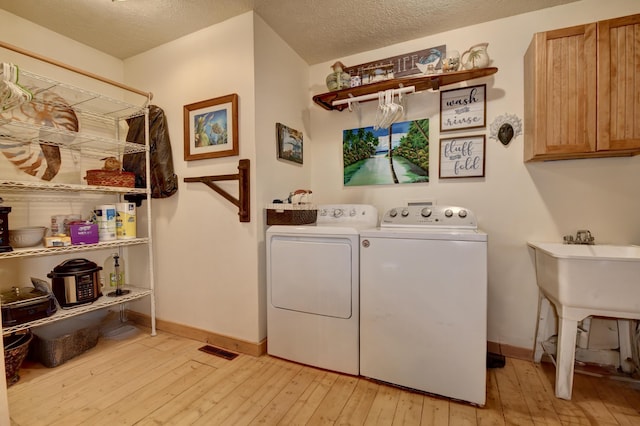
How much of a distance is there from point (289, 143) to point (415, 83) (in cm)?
106

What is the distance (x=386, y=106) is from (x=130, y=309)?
289 cm

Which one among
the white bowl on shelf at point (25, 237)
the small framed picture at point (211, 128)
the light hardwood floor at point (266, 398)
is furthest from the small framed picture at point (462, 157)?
the white bowl on shelf at point (25, 237)

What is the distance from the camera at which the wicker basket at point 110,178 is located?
6.93 ft

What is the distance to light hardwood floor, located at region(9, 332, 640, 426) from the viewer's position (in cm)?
143

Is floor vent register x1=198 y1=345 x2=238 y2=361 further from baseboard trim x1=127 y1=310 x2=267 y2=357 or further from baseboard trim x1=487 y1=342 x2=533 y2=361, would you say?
baseboard trim x1=487 y1=342 x2=533 y2=361

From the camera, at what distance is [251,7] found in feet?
6.39

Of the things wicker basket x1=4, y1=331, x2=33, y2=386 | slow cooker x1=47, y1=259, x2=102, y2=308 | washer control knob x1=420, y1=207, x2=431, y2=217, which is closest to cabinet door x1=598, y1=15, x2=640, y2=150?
washer control knob x1=420, y1=207, x2=431, y2=217

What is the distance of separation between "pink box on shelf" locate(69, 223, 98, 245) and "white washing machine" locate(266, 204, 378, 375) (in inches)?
49.0

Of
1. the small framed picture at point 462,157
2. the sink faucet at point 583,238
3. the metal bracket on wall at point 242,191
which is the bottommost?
the sink faucet at point 583,238

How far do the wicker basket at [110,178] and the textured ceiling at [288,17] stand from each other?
3.64ft

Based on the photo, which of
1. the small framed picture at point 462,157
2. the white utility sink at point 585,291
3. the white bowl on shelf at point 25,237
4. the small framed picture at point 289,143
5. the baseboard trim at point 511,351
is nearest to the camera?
the white utility sink at point 585,291

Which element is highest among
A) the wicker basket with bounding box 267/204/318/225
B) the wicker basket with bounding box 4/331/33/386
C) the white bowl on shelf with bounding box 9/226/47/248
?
the wicker basket with bounding box 267/204/318/225

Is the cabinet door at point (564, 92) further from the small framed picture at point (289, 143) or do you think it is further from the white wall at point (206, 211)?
the white wall at point (206, 211)

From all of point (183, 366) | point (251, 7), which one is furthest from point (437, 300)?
point (251, 7)
